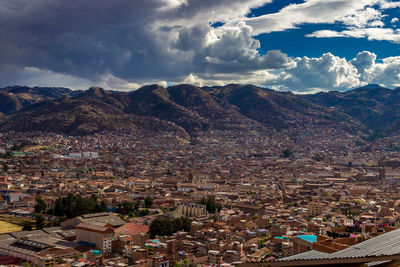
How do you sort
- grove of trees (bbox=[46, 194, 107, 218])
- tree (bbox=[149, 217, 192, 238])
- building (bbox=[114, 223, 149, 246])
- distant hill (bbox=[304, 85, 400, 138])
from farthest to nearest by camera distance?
distant hill (bbox=[304, 85, 400, 138]) → grove of trees (bbox=[46, 194, 107, 218]) → tree (bbox=[149, 217, 192, 238]) → building (bbox=[114, 223, 149, 246])

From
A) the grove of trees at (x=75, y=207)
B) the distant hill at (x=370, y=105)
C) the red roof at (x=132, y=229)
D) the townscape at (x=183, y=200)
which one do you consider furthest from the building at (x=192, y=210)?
the distant hill at (x=370, y=105)

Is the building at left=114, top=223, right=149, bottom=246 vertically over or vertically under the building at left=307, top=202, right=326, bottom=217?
under

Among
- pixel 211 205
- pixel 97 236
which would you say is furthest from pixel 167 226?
pixel 211 205

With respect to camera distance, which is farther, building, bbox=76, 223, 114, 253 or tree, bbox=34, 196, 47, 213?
tree, bbox=34, 196, 47, 213

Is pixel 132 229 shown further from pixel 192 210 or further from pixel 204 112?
pixel 204 112

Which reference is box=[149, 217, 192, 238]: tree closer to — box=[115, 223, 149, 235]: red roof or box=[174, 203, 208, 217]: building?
box=[115, 223, 149, 235]: red roof

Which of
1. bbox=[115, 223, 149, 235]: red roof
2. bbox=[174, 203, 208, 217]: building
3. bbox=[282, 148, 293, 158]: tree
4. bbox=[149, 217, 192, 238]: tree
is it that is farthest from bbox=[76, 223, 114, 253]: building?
bbox=[282, 148, 293, 158]: tree

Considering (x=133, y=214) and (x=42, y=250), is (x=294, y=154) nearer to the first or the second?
(x=133, y=214)
